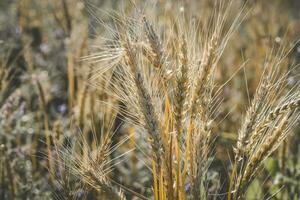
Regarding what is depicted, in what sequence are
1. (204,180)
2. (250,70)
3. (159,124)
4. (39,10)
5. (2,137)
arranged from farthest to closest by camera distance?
(39,10), (250,70), (2,137), (204,180), (159,124)

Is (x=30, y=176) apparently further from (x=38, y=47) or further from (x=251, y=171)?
(x=38, y=47)

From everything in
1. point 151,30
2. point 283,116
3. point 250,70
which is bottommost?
point 250,70

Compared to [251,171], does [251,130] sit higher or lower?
higher

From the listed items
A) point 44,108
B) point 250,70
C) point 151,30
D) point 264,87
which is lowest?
point 250,70

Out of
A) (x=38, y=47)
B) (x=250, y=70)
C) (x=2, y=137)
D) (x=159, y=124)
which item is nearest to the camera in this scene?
(x=159, y=124)

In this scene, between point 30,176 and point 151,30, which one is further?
point 30,176

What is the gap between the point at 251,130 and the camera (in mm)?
1678

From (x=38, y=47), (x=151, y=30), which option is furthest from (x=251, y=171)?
(x=38, y=47)

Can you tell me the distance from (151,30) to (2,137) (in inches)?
53.0

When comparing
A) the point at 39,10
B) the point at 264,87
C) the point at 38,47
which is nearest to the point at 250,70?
the point at 38,47

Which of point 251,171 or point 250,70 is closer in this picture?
point 251,171

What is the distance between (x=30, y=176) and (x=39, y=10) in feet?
10.4

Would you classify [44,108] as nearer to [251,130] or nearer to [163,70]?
[163,70]

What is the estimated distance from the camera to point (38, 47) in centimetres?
468
